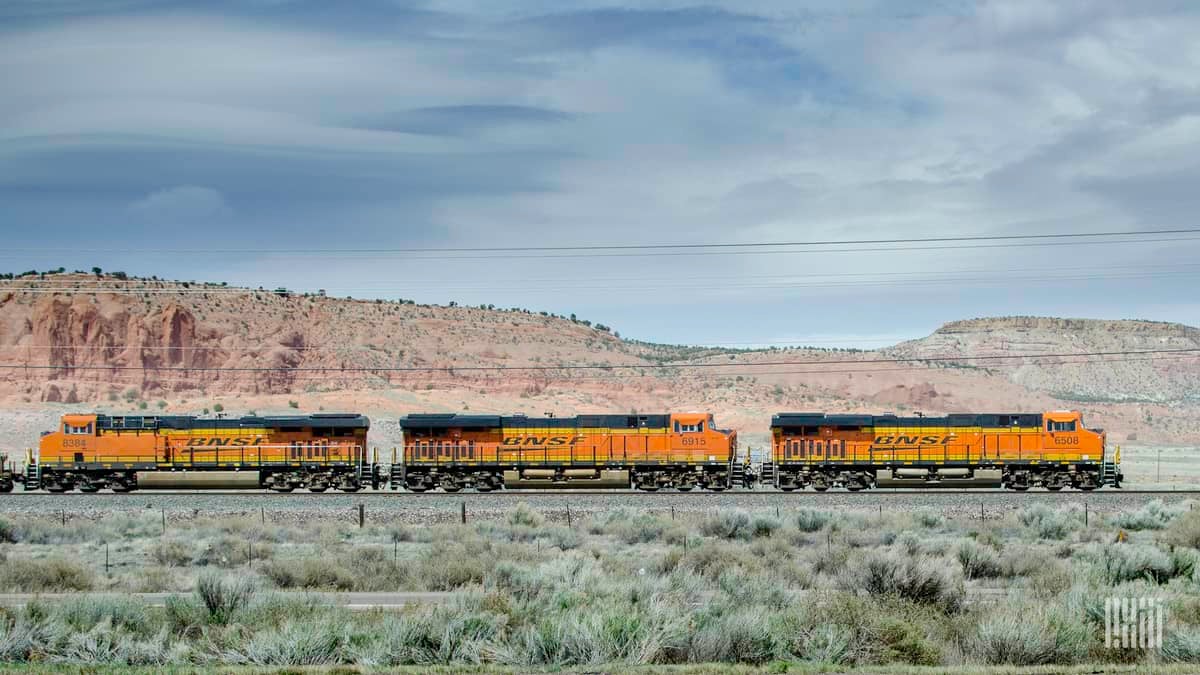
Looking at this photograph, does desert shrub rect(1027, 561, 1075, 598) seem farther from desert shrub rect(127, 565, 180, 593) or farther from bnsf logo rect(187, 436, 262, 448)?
bnsf logo rect(187, 436, 262, 448)

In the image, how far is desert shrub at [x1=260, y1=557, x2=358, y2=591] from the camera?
1830cm

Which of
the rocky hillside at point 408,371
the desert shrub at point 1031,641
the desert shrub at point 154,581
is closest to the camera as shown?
the desert shrub at point 1031,641

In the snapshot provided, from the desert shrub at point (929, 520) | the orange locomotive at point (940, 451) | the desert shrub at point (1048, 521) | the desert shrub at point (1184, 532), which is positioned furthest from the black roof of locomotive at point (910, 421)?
the desert shrub at point (1184, 532)

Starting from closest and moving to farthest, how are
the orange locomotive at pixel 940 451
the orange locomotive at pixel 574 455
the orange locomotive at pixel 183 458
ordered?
the orange locomotive at pixel 940 451 < the orange locomotive at pixel 574 455 < the orange locomotive at pixel 183 458

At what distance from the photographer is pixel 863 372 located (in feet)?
392

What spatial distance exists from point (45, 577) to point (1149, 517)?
80.5 ft

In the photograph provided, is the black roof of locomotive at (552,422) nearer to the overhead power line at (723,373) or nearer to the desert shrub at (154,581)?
the desert shrub at (154,581)

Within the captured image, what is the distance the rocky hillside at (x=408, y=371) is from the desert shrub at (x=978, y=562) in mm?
59436

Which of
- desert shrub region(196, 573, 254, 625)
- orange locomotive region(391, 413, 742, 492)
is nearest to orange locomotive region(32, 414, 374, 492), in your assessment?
orange locomotive region(391, 413, 742, 492)

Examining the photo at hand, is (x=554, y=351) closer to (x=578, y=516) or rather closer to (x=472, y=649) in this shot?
(x=578, y=516)

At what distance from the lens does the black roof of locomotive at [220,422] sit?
38906 mm

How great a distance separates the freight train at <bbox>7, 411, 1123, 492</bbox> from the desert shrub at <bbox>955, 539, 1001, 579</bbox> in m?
18.4

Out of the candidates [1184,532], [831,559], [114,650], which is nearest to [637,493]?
[831,559]

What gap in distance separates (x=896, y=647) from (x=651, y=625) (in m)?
2.83
